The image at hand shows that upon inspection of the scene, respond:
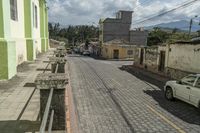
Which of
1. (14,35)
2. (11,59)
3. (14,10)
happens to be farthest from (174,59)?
(11,59)

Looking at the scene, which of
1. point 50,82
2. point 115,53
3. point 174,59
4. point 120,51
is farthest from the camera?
point 115,53

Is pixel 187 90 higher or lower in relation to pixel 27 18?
lower

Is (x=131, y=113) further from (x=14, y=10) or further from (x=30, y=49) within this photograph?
(x=30, y=49)

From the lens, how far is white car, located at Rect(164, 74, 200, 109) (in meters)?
10.6

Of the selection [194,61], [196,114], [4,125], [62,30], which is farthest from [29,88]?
[62,30]

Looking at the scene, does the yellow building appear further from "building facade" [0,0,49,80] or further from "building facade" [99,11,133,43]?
"building facade" [0,0,49,80]

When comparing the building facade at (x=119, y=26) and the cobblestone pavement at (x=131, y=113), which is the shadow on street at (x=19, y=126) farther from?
the building facade at (x=119, y=26)

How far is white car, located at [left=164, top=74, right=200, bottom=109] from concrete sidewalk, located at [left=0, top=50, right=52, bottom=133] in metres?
6.66

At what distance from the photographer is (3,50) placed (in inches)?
436

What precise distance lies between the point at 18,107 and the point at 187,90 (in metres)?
7.59

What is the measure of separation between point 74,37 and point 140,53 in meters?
87.3

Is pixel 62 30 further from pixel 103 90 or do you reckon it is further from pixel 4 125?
pixel 4 125

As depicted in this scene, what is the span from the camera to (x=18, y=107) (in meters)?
7.59

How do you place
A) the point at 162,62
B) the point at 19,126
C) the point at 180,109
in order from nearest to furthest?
1. the point at 19,126
2. the point at 180,109
3. the point at 162,62
